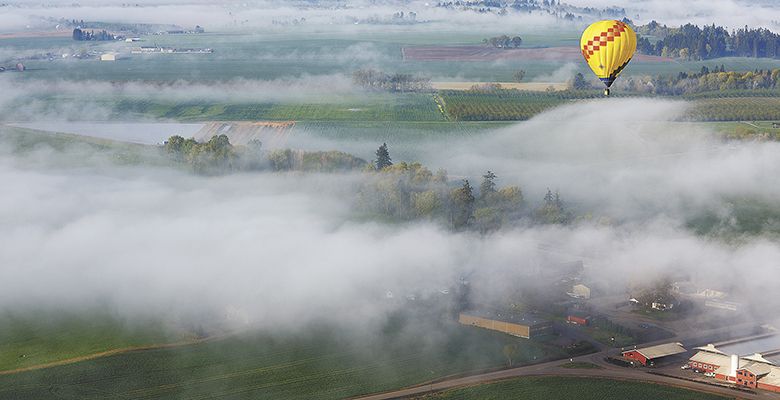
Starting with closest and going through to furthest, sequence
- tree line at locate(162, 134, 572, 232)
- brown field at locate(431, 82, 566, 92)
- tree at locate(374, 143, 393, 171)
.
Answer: tree line at locate(162, 134, 572, 232) → tree at locate(374, 143, 393, 171) → brown field at locate(431, 82, 566, 92)

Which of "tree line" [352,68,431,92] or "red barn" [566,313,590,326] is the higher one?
"tree line" [352,68,431,92]

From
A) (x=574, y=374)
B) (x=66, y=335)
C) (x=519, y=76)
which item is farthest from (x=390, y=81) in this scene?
(x=574, y=374)

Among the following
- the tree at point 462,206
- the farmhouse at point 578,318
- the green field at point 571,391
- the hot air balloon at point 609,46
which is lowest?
the green field at point 571,391

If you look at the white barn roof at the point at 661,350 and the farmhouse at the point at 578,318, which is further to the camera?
the farmhouse at the point at 578,318

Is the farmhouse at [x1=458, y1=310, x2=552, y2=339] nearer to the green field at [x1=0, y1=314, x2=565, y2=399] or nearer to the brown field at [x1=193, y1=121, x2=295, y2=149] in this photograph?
the green field at [x1=0, y1=314, x2=565, y2=399]

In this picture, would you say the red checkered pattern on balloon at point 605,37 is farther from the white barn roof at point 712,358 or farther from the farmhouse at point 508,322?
the white barn roof at point 712,358

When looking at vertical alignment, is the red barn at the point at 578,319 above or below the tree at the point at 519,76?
below

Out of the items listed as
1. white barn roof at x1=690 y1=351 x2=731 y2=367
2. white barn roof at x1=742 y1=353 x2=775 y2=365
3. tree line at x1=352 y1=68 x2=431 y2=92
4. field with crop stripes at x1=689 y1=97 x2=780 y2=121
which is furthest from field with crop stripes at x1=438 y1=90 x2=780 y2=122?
white barn roof at x1=742 y1=353 x2=775 y2=365

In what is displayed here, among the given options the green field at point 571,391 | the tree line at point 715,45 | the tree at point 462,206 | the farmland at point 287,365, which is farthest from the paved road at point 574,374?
the tree line at point 715,45
